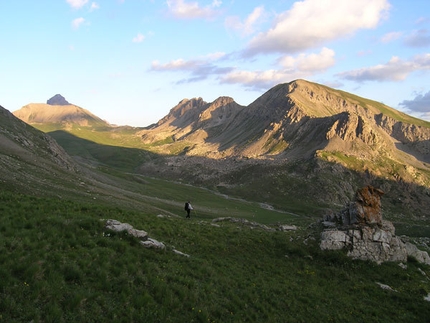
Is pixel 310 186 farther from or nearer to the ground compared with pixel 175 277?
farther from the ground

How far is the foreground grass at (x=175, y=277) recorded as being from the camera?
14117 mm

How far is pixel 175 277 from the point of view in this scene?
61.9 feet

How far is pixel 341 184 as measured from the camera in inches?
5655

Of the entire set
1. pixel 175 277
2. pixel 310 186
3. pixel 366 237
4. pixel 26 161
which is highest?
pixel 26 161

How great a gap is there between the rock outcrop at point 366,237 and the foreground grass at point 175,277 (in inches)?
48.2

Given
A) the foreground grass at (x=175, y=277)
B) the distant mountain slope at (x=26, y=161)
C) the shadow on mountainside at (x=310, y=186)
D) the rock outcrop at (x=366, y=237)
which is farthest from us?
the shadow on mountainside at (x=310, y=186)

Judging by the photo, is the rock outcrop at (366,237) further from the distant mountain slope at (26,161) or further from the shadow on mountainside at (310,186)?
the shadow on mountainside at (310,186)

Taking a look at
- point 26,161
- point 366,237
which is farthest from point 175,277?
point 26,161

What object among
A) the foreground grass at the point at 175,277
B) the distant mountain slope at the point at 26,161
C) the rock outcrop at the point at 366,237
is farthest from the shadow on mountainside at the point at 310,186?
the foreground grass at the point at 175,277

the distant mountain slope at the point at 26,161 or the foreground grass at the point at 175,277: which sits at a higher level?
the distant mountain slope at the point at 26,161

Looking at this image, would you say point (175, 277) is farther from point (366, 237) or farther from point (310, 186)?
point (310, 186)

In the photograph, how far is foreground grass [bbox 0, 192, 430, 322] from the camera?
14117 mm

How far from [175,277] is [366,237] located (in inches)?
840

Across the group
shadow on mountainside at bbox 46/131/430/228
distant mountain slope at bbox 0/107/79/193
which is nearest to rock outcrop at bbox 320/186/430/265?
distant mountain slope at bbox 0/107/79/193
